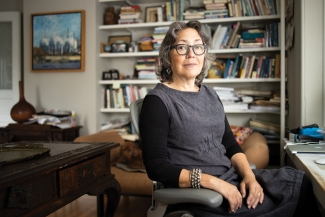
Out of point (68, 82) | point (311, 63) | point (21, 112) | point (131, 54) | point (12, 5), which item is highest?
point (12, 5)

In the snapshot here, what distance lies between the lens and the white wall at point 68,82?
13.0ft

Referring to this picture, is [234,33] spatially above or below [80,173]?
above

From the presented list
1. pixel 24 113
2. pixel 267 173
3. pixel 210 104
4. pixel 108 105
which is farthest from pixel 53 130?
pixel 267 173

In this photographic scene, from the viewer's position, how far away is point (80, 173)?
1596mm

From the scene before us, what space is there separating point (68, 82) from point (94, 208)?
1.69m

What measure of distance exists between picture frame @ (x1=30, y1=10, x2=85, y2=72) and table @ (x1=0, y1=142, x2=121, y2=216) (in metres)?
2.33

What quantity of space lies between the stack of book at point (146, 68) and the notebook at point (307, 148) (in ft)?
7.05

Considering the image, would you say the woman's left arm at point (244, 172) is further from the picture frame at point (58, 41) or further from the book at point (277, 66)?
the picture frame at point (58, 41)

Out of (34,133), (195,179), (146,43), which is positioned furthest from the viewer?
(146,43)

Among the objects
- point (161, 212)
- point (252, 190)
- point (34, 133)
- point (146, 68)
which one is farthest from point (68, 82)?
point (252, 190)

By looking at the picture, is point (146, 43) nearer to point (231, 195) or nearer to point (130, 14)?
point (130, 14)

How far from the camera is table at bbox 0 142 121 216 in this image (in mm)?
1163

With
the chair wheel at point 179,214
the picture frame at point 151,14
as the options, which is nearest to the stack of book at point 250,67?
the picture frame at point 151,14

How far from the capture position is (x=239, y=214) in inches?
49.8
